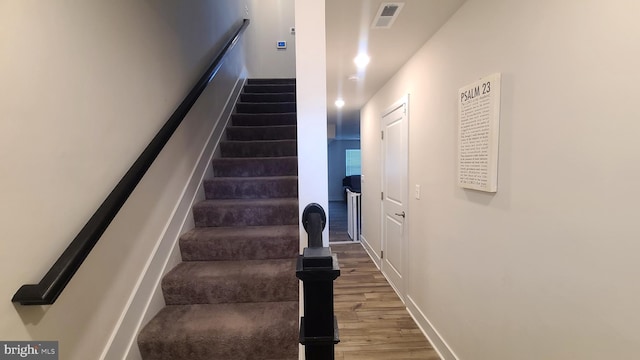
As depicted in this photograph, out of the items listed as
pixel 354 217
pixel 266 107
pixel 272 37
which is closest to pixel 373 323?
pixel 354 217

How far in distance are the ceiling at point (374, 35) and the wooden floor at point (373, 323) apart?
2365mm

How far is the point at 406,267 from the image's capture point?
8.34 ft

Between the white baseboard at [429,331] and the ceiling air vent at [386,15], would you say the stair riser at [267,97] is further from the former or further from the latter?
the white baseboard at [429,331]

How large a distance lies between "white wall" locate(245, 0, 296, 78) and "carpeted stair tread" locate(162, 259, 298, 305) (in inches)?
161

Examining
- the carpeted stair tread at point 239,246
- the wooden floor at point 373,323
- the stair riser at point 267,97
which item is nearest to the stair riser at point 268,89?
the stair riser at point 267,97

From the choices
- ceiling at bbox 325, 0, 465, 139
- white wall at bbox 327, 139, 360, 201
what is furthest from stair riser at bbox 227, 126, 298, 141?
white wall at bbox 327, 139, 360, 201

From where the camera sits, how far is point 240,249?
1763 mm

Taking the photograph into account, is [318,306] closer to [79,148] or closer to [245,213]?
[79,148]

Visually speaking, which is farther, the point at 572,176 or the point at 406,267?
the point at 406,267

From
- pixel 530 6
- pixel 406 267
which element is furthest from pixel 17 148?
pixel 406 267

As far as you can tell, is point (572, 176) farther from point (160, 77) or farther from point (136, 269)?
point (160, 77)

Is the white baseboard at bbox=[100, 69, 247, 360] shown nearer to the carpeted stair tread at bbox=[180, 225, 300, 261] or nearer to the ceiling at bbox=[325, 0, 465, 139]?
the carpeted stair tread at bbox=[180, 225, 300, 261]

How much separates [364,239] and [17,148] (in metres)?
4.07

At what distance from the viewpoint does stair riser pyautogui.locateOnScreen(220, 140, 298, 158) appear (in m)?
2.59
